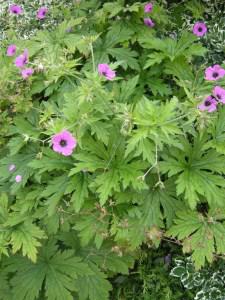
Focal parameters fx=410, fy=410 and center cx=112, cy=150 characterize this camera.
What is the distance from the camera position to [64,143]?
2.22 meters

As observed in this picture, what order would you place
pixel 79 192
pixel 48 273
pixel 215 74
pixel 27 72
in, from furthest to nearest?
pixel 27 72 < pixel 215 74 < pixel 48 273 < pixel 79 192

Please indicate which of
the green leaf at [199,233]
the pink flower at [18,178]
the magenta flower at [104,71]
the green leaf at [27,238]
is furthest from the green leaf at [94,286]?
the magenta flower at [104,71]

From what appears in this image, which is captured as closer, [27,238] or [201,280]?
[27,238]

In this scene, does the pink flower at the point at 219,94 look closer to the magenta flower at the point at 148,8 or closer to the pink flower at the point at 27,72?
the magenta flower at the point at 148,8

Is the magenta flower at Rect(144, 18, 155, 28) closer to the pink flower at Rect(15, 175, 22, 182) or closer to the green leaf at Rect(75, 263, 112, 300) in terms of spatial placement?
the pink flower at Rect(15, 175, 22, 182)

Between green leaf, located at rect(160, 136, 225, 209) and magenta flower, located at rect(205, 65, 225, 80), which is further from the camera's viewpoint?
magenta flower, located at rect(205, 65, 225, 80)

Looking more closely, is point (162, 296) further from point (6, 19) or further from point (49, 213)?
point (6, 19)

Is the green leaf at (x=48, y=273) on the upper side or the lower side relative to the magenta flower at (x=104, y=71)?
lower

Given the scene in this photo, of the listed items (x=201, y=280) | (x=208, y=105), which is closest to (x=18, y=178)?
(x=208, y=105)

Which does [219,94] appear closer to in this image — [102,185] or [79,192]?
[102,185]

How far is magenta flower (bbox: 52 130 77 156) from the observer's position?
219cm

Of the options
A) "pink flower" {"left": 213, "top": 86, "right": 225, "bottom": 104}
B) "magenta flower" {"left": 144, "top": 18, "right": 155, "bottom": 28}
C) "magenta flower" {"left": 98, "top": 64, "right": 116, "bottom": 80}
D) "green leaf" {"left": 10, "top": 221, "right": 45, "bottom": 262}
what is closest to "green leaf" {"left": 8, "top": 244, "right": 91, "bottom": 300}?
"green leaf" {"left": 10, "top": 221, "right": 45, "bottom": 262}

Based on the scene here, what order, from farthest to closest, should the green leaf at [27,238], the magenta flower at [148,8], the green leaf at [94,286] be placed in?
the magenta flower at [148,8]
the green leaf at [94,286]
the green leaf at [27,238]

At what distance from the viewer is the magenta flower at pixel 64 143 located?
2.19 metres
